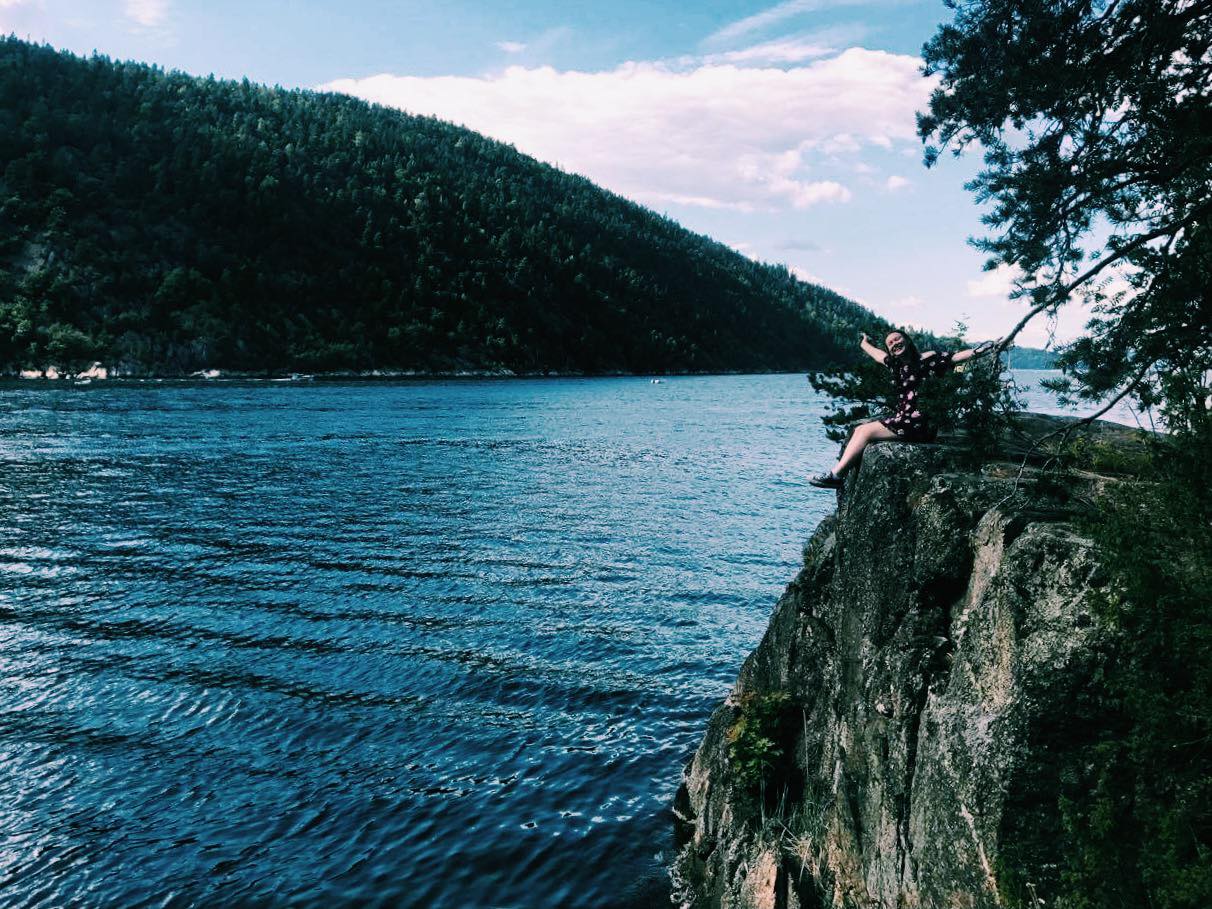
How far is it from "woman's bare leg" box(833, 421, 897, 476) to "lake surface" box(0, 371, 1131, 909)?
5.47 meters

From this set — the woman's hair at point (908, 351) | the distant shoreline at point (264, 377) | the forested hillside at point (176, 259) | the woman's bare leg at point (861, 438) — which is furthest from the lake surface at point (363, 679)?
the forested hillside at point (176, 259)

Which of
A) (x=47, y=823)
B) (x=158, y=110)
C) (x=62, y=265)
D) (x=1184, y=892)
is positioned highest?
(x=158, y=110)

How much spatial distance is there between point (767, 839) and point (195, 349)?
14713 cm

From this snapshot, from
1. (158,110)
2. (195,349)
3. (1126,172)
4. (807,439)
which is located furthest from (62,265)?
(1126,172)

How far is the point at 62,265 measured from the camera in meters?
130

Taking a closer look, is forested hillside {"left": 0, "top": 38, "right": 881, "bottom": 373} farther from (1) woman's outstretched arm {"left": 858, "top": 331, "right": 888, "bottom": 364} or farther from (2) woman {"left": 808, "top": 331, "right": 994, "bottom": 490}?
(2) woman {"left": 808, "top": 331, "right": 994, "bottom": 490}

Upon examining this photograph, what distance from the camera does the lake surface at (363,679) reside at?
9336mm

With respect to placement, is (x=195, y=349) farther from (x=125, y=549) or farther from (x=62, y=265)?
(x=125, y=549)

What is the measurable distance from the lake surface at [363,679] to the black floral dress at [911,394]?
615 cm

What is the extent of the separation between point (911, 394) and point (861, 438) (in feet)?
2.63

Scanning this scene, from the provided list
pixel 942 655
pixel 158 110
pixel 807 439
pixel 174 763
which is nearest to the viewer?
pixel 942 655

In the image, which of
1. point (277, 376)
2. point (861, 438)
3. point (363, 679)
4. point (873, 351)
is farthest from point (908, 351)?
point (277, 376)

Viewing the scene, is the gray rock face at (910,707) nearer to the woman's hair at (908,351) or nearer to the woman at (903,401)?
the woman at (903,401)

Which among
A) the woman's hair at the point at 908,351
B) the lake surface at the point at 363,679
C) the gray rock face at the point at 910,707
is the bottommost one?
the lake surface at the point at 363,679
